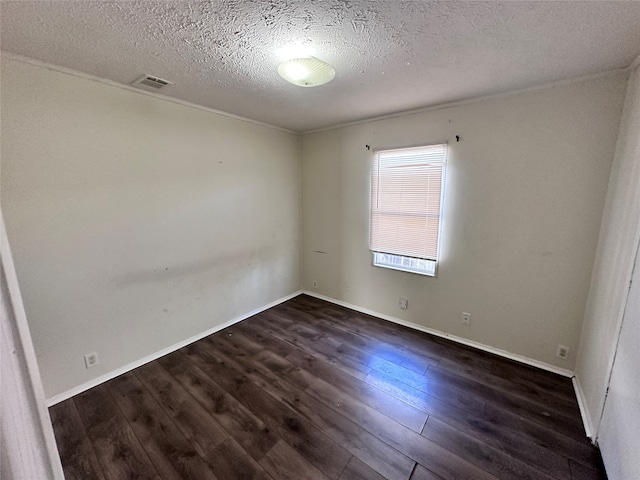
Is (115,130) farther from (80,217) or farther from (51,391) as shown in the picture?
(51,391)

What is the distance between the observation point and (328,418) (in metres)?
1.85

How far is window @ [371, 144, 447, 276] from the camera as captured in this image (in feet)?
8.98

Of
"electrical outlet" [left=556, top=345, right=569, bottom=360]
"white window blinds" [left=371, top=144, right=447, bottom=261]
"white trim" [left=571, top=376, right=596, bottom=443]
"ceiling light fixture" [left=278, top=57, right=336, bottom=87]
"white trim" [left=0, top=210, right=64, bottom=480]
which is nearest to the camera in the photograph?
"white trim" [left=0, top=210, right=64, bottom=480]

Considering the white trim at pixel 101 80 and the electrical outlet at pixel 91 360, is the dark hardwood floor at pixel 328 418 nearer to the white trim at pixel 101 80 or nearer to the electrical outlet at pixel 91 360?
the electrical outlet at pixel 91 360

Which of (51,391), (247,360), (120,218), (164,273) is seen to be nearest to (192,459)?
(247,360)

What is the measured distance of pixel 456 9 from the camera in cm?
129

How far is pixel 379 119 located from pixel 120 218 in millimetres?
2781

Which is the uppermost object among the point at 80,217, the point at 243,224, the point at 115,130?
the point at 115,130

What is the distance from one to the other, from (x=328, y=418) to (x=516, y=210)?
231 centimetres

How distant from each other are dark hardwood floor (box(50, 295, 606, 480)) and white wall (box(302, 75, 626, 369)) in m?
0.42

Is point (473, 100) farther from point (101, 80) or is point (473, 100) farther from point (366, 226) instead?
point (101, 80)

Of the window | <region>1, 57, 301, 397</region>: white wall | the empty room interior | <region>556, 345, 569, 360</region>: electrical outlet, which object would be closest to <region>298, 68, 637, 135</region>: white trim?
the empty room interior

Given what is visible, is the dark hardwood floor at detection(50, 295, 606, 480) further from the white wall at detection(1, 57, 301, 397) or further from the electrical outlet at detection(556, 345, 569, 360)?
the white wall at detection(1, 57, 301, 397)

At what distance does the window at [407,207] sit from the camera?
2.74 metres
